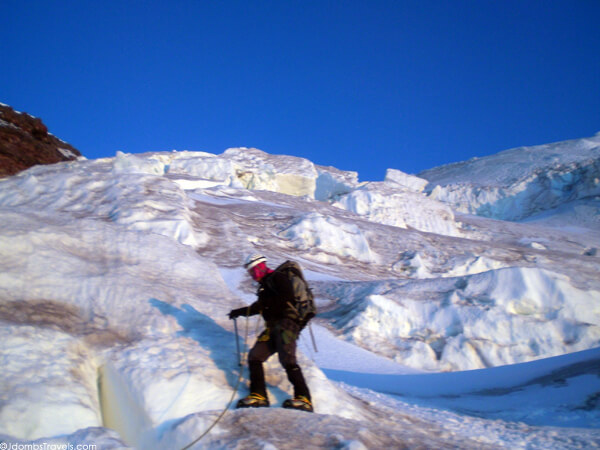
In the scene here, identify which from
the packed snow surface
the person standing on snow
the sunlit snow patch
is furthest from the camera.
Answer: the sunlit snow patch

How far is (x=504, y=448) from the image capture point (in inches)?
112

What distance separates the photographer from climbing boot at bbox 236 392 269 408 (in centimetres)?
281

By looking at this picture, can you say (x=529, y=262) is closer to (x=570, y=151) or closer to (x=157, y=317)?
(x=157, y=317)

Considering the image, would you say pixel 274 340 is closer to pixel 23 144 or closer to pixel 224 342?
pixel 224 342

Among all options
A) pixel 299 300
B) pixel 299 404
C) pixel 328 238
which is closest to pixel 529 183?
pixel 328 238

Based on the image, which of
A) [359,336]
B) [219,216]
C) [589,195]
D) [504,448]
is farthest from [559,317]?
[589,195]

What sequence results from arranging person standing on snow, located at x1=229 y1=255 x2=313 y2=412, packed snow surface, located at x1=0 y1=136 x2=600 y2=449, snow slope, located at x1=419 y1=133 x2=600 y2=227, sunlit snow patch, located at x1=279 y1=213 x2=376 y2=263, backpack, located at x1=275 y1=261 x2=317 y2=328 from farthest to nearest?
snow slope, located at x1=419 y1=133 x2=600 y2=227 → sunlit snow patch, located at x1=279 y1=213 x2=376 y2=263 → backpack, located at x1=275 y1=261 x2=317 y2=328 → person standing on snow, located at x1=229 y1=255 x2=313 y2=412 → packed snow surface, located at x1=0 y1=136 x2=600 y2=449

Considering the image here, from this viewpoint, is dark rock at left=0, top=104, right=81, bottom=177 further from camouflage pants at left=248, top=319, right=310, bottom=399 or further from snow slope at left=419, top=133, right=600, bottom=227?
snow slope at left=419, top=133, right=600, bottom=227

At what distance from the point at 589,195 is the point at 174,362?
43.0 m

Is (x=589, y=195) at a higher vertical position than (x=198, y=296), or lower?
higher

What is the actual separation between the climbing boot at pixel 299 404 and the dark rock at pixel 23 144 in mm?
18306

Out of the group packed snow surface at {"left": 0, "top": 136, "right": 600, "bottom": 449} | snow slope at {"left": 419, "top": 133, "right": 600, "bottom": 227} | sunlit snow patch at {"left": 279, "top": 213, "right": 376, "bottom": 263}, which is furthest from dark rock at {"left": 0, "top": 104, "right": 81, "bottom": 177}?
snow slope at {"left": 419, "top": 133, "right": 600, "bottom": 227}

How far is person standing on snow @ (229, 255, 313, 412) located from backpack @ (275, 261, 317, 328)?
31 mm

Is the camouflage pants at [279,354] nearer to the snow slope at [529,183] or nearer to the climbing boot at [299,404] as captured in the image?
the climbing boot at [299,404]
